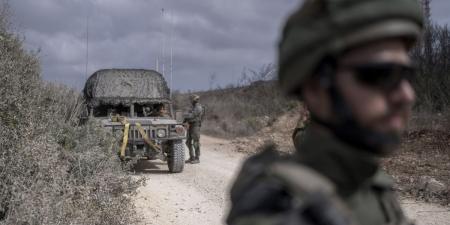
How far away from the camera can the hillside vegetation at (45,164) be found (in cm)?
417


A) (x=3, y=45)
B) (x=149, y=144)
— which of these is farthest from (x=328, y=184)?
(x=149, y=144)

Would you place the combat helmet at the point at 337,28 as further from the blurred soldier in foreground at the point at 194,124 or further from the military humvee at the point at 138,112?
the blurred soldier in foreground at the point at 194,124

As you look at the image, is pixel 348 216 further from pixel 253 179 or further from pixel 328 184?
pixel 253 179

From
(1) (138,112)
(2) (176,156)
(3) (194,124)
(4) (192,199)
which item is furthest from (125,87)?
(4) (192,199)

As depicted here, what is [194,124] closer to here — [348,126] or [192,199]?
[192,199]

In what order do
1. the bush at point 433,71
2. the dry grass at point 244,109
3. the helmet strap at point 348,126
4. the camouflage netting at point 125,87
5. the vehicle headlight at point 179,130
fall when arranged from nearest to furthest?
the helmet strap at point 348,126 < the vehicle headlight at point 179,130 < the camouflage netting at point 125,87 < the bush at point 433,71 < the dry grass at point 244,109

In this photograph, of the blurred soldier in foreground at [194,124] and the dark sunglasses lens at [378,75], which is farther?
the blurred soldier in foreground at [194,124]

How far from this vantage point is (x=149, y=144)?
31.8 ft

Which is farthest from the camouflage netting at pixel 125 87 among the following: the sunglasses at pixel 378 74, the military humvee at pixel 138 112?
the sunglasses at pixel 378 74

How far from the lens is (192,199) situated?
305 inches

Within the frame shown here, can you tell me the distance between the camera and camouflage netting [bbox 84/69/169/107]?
1112cm

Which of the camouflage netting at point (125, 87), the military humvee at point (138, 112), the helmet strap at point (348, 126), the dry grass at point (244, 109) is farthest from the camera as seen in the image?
the dry grass at point (244, 109)

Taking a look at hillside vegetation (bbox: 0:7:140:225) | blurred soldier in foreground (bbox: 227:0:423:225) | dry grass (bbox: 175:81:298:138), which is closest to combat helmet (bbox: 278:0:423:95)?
blurred soldier in foreground (bbox: 227:0:423:225)

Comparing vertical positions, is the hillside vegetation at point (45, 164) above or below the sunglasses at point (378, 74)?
below
